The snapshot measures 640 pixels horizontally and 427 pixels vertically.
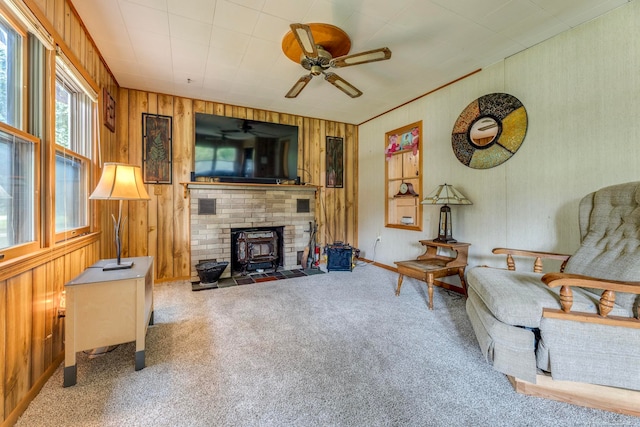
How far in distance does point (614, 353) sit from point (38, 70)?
141 inches

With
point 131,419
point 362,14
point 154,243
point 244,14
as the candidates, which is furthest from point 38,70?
point 154,243

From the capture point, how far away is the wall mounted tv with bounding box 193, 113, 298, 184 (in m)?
3.89

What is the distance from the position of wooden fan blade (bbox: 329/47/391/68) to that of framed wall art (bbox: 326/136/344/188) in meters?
2.64

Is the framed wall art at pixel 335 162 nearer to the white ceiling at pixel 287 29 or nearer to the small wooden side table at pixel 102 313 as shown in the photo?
the white ceiling at pixel 287 29

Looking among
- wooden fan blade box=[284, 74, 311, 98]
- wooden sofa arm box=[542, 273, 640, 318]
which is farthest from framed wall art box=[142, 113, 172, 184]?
wooden sofa arm box=[542, 273, 640, 318]

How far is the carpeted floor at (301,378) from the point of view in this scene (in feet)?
4.35

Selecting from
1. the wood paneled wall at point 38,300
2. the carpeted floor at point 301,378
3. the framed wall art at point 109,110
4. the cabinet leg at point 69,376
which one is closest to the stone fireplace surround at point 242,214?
the framed wall art at point 109,110

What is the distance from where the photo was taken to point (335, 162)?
198 inches

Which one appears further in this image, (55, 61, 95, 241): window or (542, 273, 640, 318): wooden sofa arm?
(55, 61, 95, 241): window

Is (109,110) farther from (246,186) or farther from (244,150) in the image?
(246,186)

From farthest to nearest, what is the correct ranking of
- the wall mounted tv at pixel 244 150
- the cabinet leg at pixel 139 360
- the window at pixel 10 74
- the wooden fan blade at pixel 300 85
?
the wall mounted tv at pixel 244 150, the wooden fan blade at pixel 300 85, the cabinet leg at pixel 139 360, the window at pixel 10 74

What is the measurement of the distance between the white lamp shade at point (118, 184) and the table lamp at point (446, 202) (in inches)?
112

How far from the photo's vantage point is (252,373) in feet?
5.50

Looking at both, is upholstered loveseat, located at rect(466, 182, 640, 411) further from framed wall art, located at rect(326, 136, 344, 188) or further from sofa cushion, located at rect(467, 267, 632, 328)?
framed wall art, located at rect(326, 136, 344, 188)
